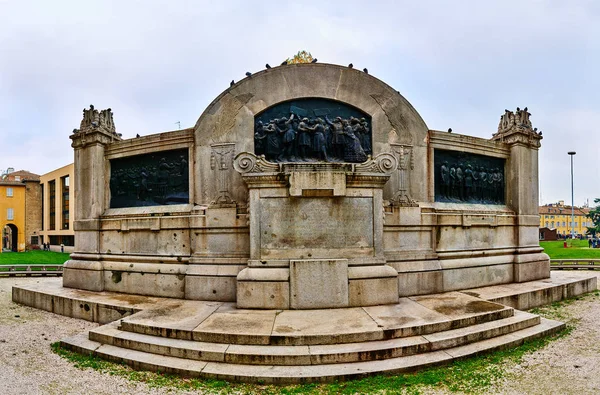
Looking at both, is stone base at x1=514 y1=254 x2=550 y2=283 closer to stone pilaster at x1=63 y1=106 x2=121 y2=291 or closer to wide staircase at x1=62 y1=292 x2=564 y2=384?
wide staircase at x1=62 y1=292 x2=564 y2=384

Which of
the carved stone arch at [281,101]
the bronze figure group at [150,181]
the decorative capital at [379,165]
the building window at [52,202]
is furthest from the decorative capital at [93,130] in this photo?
the building window at [52,202]

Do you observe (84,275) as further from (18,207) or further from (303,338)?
(18,207)

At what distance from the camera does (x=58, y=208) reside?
1970 inches

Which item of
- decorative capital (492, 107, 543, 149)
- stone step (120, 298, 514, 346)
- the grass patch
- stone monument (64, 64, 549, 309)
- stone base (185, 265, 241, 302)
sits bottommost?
the grass patch

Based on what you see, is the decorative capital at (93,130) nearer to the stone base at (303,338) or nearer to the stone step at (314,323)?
the stone base at (303,338)

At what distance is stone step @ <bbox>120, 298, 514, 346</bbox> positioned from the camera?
6.62 meters

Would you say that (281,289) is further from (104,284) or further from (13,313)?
(13,313)

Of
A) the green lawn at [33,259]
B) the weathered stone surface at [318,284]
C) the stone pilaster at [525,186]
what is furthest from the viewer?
the green lawn at [33,259]

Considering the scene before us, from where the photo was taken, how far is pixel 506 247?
1229 cm

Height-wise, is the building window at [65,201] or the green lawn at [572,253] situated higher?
the building window at [65,201]

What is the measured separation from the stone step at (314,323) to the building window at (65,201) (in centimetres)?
4995

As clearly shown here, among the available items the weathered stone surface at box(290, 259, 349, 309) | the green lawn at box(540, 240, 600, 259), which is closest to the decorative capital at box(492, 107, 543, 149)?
the weathered stone surface at box(290, 259, 349, 309)

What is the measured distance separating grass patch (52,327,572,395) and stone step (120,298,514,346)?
35.5 inches

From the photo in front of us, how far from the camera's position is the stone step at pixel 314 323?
6.62 metres
